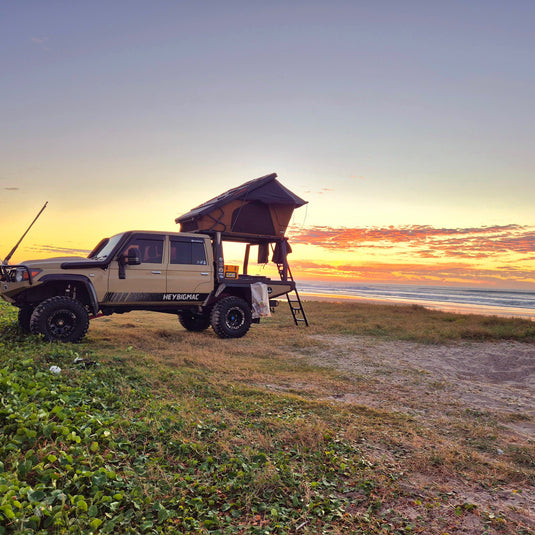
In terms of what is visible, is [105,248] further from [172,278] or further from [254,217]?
[254,217]

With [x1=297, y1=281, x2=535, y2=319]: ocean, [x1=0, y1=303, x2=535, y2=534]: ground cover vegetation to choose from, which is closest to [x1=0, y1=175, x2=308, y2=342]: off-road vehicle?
[x1=0, y1=303, x2=535, y2=534]: ground cover vegetation

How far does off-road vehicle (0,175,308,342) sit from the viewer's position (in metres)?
9.77

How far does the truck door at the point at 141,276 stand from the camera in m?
10.7

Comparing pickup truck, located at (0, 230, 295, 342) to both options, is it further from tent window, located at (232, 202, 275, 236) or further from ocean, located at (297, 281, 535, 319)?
ocean, located at (297, 281, 535, 319)

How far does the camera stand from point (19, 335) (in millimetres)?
9773

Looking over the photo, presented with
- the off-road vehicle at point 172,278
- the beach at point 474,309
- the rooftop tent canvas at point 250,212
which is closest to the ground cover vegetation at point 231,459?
the off-road vehicle at point 172,278

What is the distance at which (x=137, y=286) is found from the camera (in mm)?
11055

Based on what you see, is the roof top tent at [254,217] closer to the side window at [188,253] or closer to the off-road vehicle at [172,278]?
the off-road vehicle at [172,278]

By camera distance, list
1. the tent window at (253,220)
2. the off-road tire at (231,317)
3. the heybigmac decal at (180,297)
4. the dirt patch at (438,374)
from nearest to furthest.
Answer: the dirt patch at (438,374)
the heybigmac decal at (180,297)
the off-road tire at (231,317)
the tent window at (253,220)

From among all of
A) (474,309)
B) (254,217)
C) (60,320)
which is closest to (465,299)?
(474,309)

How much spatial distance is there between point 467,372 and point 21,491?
9.80 m

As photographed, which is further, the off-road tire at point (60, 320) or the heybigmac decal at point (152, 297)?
the heybigmac decal at point (152, 297)

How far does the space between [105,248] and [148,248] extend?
3.97 ft

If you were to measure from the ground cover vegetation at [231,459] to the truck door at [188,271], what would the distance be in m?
4.12
